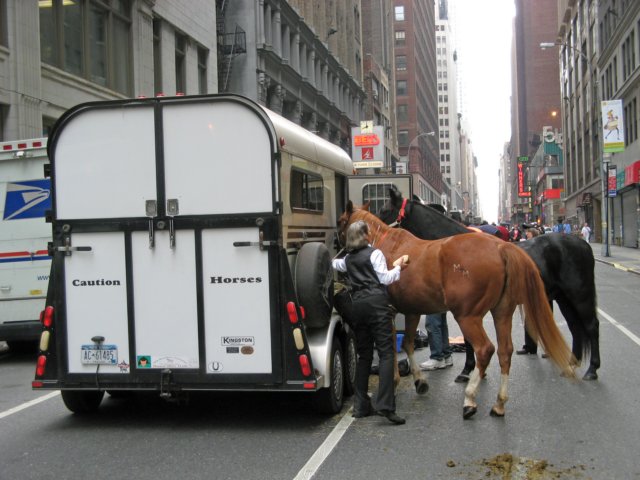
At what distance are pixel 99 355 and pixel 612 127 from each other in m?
31.6

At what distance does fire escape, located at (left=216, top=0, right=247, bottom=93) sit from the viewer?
100 feet

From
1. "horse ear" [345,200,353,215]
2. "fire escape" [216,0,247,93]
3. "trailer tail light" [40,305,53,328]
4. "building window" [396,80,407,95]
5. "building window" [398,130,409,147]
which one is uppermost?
"building window" [396,80,407,95]

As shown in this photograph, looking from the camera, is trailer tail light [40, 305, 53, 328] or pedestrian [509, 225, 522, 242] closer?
trailer tail light [40, 305, 53, 328]

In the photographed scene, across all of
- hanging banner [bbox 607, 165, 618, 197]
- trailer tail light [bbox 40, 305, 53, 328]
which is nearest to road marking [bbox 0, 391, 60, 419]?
trailer tail light [bbox 40, 305, 53, 328]

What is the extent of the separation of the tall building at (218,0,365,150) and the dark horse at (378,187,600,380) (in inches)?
915

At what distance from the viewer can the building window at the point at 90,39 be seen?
1825cm

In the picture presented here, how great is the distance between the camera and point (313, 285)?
6.00 m

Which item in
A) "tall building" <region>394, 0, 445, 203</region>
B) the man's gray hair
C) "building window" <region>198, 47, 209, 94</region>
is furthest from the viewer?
"tall building" <region>394, 0, 445, 203</region>

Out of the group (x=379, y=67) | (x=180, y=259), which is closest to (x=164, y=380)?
(x=180, y=259)

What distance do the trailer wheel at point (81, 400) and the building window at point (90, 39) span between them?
46.3ft

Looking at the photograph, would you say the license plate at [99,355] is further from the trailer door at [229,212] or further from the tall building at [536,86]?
the tall building at [536,86]

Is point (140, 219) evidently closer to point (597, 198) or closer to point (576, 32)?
point (597, 198)

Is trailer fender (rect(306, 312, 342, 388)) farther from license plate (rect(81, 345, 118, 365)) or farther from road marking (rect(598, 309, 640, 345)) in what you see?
road marking (rect(598, 309, 640, 345))

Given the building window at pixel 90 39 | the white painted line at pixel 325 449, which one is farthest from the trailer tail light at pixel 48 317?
the building window at pixel 90 39
